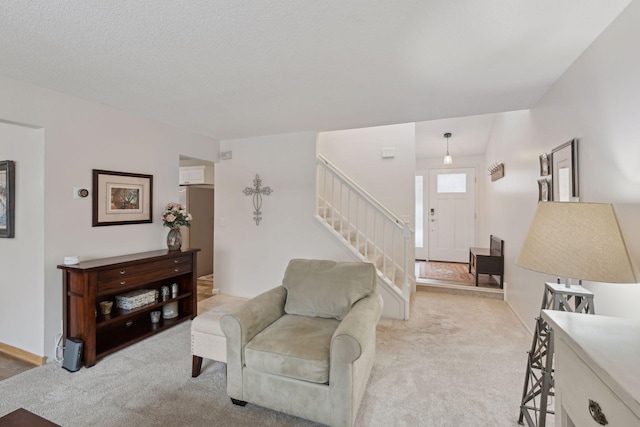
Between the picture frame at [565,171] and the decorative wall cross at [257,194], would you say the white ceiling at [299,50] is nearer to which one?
the picture frame at [565,171]

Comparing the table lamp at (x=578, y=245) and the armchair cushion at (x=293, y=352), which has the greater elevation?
the table lamp at (x=578, y=245)

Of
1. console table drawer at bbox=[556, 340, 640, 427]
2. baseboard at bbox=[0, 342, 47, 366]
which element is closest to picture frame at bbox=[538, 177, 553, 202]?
console table drawer at bbox=[556, 340, 640, 427]

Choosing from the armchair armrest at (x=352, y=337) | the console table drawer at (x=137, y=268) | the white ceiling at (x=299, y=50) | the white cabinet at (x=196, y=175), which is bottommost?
the armchair armrest at (x=352, y=337)

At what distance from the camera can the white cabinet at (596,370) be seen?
725 mm

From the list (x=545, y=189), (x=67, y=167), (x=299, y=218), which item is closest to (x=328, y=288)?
(x=299, y=218)

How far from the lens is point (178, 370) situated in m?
2.28

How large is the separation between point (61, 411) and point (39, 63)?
7.87 ft

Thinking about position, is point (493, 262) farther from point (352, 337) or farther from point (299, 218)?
point (352, 337)

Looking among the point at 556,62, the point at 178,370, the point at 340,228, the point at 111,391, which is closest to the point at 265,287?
the point at 340,228

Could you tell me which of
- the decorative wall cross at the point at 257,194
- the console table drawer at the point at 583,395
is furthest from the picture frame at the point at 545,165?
the decorative wall cross at the point at 257,194

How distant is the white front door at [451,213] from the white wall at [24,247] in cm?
627

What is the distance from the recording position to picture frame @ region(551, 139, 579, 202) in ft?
6.77

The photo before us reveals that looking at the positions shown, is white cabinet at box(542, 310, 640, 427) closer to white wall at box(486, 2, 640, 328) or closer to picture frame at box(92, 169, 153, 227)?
white wall at box(486, 2, 640, 328)

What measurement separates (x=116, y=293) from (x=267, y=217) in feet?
6.47
